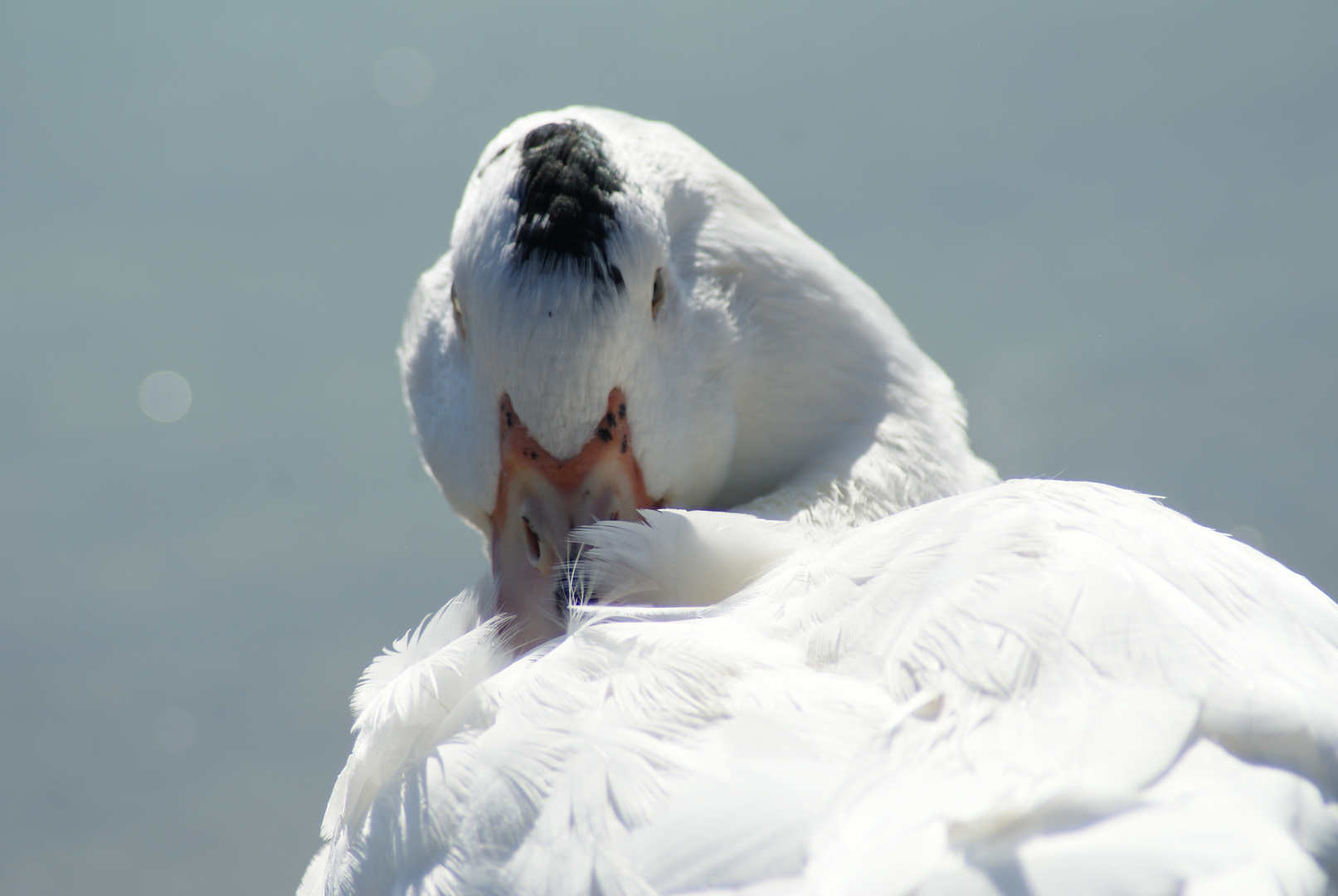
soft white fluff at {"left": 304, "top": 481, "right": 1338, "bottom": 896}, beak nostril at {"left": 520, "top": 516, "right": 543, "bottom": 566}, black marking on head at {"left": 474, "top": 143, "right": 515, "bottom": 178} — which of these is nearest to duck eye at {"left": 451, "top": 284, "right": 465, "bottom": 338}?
black marking on head at {"left": 474, "top": 143, "right": 515, "bottom": 178}

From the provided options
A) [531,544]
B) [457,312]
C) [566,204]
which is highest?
[566,204]

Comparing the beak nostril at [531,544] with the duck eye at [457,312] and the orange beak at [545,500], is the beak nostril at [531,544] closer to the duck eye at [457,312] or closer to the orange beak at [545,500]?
the orange beak at [545,500]

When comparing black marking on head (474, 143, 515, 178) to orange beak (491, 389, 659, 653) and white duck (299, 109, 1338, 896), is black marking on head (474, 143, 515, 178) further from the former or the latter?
orange beak (491, 389, 659, 653)

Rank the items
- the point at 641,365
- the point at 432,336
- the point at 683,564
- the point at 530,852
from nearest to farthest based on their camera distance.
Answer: the point at 530,852, the point at 683,564, the point at 641,365, the point at 432,336

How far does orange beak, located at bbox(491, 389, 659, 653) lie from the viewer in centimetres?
158

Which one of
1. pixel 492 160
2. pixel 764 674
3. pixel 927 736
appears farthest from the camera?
pixel 492 160

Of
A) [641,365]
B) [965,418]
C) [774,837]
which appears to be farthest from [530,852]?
[965,418]

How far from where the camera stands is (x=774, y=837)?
825mm

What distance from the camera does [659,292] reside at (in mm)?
1907

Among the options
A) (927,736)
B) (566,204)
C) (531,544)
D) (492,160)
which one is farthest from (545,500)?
(927,736)

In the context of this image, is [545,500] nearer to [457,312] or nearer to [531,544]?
[531,544]

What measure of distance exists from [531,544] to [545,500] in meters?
0.07

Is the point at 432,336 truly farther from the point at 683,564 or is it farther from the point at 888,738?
the point at 888,738

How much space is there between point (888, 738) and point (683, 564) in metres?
0.48
